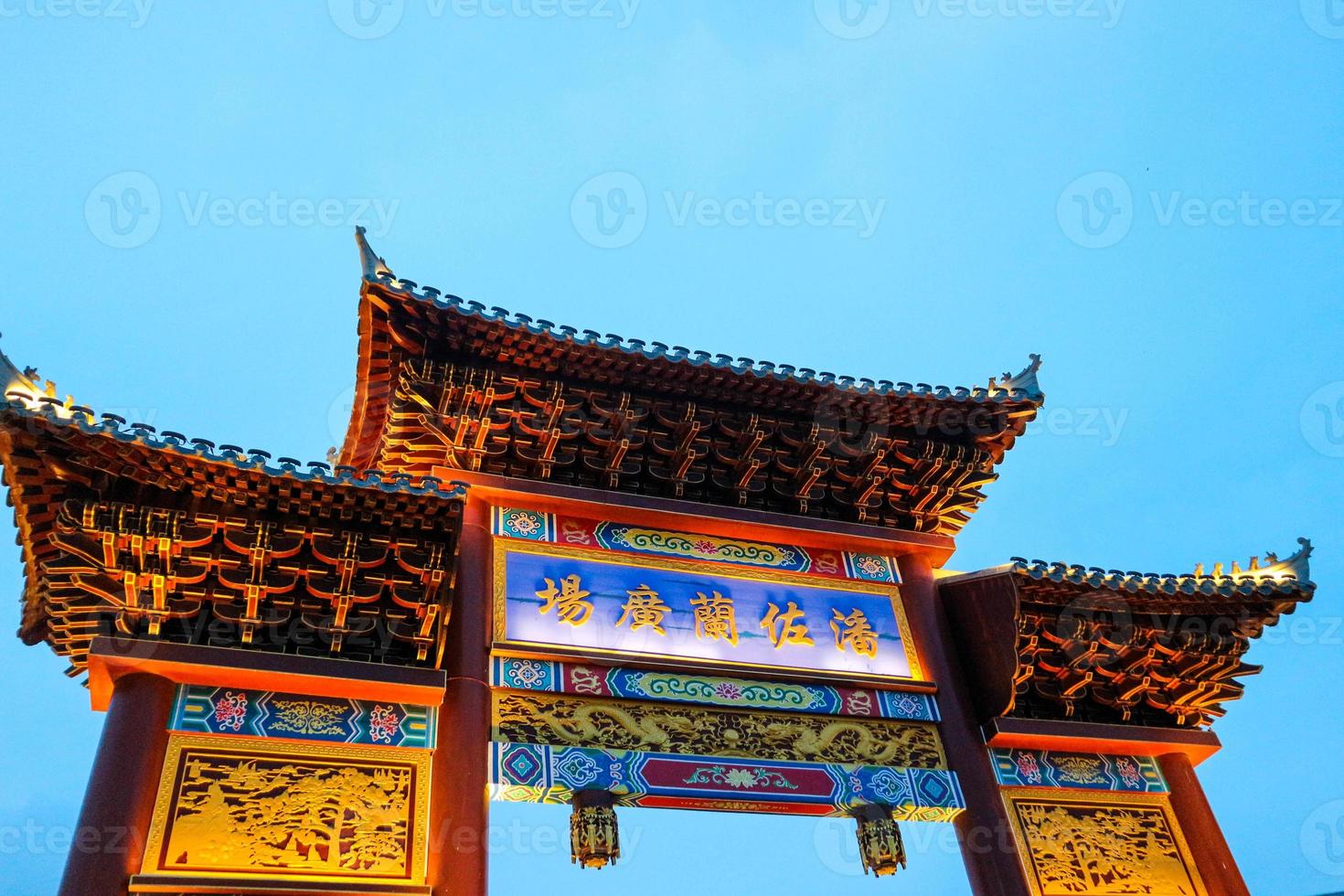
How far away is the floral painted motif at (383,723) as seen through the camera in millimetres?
8102

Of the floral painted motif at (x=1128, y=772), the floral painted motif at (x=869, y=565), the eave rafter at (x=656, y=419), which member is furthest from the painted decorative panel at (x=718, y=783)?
the eave rafter at (x=656, y=419)

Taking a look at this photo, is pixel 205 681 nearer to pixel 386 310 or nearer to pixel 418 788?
pixel 418 788

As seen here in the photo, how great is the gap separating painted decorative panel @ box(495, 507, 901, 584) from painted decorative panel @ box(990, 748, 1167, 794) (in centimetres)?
200

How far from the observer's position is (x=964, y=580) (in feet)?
34.4

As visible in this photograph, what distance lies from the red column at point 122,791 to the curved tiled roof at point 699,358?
12.2 feet

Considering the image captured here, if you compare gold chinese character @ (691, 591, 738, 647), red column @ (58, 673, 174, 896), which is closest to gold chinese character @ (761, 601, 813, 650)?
gold chinese character @ (691, 591, 738, 647)

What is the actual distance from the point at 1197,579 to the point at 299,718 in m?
8.05

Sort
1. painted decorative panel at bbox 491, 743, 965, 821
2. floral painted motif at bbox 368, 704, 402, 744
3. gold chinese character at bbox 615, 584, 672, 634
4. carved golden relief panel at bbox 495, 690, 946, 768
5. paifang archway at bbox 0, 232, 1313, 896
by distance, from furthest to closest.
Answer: gold chinese character at bbox 615, 584, 672, 634 < carved golden relief panel at bbox 495, 690, 946, 768 < painted decorative panel at bbox 491, 743, 965, 821 < floral painted motif at bbox 368, 704, 402, 744 < paifang archway at bbox 0, 232, 1313, 896

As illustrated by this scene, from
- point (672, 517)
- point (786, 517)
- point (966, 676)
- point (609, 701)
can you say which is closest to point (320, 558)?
point (609, 701)

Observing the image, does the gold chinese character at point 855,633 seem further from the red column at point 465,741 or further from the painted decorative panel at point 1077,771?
the red column at point 465,741

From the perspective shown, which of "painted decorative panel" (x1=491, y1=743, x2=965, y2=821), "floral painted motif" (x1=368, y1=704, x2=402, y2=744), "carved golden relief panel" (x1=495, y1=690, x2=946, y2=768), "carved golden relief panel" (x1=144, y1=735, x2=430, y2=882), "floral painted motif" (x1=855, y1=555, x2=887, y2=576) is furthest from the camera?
"floral painted motif" (x1=855, y1=555, x2=887, y2=576)

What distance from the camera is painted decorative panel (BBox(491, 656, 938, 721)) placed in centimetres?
874

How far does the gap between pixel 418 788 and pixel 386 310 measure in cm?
398

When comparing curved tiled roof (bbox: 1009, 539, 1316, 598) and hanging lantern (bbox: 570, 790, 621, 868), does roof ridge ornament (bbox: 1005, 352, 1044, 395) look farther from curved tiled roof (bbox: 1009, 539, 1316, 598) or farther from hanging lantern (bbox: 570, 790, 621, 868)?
hanging lantern (bbox: 570, 790, 621, 868)
